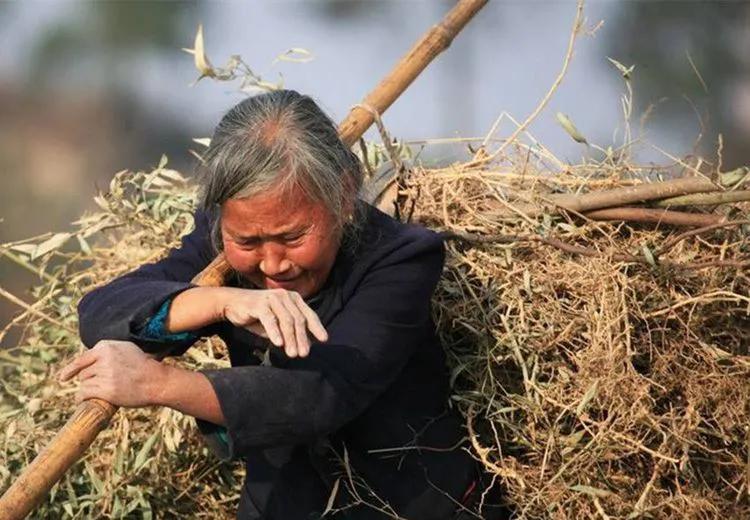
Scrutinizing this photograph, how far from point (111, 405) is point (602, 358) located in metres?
1.13

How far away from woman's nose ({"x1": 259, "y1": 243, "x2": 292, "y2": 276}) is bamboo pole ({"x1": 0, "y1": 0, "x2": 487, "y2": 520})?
0.24m

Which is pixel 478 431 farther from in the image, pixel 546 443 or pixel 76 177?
pixel 76 177

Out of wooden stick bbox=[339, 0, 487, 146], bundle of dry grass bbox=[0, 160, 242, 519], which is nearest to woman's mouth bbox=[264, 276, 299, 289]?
wooden stick bbox=[339, 0, 487, 146]

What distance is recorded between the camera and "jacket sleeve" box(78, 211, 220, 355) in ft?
10.2

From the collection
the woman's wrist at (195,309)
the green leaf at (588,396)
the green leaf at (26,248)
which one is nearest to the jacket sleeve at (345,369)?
the woman's wrist at (195,309)

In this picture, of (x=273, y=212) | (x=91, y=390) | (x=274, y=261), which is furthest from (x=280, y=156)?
(x=91, y=390)

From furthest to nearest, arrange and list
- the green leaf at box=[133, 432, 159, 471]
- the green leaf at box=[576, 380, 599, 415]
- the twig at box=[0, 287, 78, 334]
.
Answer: the twig at box=[0, 287, 78, 334]
the green leaf at box=[133, 432, 159, 471]
the green leaf at box=[576, 380, 599, 415]

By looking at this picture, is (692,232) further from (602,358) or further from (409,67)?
(409,67)

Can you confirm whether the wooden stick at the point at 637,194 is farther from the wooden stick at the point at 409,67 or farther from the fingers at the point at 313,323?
the fingers at the point at 313,323

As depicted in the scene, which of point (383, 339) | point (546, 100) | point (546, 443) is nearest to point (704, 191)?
point (546, 100)

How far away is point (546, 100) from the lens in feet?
12.2

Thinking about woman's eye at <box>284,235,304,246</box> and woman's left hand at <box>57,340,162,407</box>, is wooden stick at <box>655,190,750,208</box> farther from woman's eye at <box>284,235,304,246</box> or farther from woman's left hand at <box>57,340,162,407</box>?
woman's left hand at <box>57,340,162,407</box>

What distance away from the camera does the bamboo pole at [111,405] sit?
2936mm

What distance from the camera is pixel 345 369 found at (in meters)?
3.07
